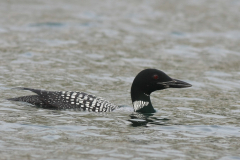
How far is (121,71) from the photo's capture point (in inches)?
454

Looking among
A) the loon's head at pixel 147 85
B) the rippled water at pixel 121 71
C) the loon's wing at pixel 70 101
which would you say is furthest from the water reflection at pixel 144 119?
the loon's wing at pixel 70 101

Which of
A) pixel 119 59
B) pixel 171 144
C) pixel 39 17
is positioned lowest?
pixel 171 144

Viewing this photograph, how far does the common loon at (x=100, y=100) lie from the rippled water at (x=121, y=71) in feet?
0.61

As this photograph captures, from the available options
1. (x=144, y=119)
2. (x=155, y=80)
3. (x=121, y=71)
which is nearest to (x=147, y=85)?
(x=155, y=80)

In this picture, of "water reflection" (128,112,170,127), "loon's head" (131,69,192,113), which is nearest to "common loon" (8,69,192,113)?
"loon's head" (131,69,192,113)

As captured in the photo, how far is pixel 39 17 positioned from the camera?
16594 mm

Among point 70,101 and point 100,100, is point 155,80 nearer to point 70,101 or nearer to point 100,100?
point 100,100

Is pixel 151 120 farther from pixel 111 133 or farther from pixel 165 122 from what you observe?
pixel 111 133

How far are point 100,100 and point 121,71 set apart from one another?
3388mm

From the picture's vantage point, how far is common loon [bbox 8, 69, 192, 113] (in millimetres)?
8062

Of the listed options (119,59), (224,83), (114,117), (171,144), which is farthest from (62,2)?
(171,144)

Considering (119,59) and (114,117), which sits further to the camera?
(119,59)

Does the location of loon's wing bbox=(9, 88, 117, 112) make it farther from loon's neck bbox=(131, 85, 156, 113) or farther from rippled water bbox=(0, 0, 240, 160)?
loon's neck bbox=(131, 85, 156, 113)

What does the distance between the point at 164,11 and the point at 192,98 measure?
9.57 m
